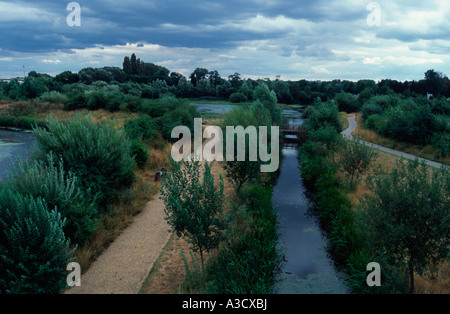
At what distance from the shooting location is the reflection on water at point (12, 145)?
841 inches

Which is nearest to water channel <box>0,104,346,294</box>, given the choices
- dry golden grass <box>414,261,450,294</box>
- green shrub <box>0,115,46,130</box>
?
dry golden grass <box>414,261,450,294</box>

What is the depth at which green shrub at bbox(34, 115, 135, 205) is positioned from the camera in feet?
35.2

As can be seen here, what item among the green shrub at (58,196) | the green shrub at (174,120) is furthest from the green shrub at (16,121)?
the green shrub at (58,196)

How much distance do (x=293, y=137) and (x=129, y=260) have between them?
3149cm

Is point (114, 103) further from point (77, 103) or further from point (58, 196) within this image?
point (58, 196)

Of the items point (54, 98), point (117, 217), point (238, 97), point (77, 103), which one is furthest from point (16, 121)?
point (238, 97)

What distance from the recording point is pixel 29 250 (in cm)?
593

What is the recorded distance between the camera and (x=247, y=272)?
795cm

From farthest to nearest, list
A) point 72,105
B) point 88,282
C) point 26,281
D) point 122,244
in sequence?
1. point 72,105
2. point 122,244
3. point 88,282
4. point 26,281

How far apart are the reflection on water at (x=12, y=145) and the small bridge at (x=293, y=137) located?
82.5ft

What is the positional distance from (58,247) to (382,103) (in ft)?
163

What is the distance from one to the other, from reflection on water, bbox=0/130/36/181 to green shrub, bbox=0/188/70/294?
13.9 metres

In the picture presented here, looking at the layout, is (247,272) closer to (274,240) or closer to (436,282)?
(274,240)

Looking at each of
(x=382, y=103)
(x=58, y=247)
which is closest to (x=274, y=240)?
(x=58, y=247)
